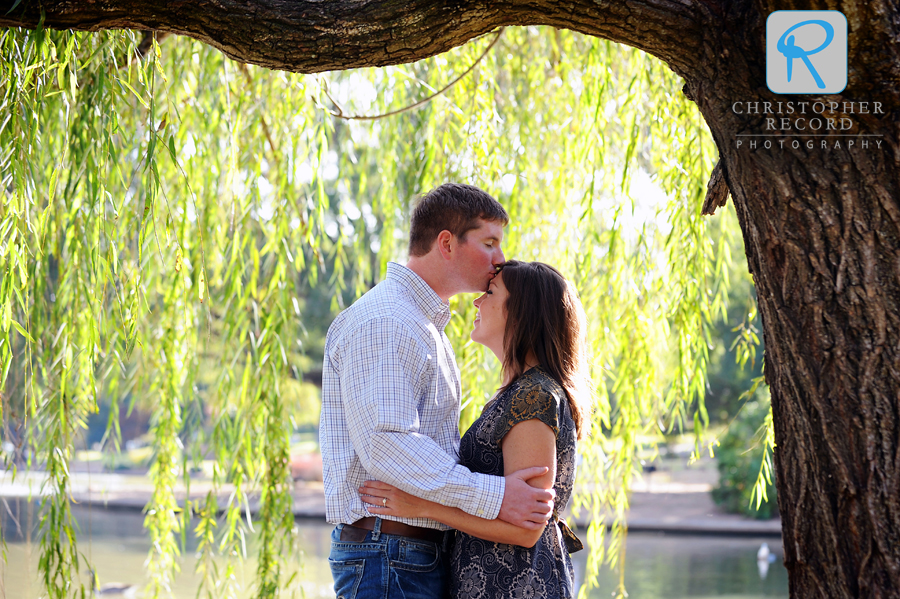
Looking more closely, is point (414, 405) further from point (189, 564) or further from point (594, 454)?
point (189, 564)

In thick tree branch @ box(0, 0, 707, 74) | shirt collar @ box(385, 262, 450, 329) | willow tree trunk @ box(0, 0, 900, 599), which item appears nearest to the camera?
willow tree trunk @ box(0, 0, 900, 599)

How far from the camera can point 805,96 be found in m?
1.42

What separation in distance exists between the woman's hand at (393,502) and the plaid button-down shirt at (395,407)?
0.12 ft

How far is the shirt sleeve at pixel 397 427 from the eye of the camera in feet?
5.12

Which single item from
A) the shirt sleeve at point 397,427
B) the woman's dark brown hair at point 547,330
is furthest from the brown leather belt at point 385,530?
the woman's dark brown hair at point 547,330

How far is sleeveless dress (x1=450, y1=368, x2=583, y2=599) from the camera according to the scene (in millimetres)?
1630

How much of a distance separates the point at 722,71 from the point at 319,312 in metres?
12.7

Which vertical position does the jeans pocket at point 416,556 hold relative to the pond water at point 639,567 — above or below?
above

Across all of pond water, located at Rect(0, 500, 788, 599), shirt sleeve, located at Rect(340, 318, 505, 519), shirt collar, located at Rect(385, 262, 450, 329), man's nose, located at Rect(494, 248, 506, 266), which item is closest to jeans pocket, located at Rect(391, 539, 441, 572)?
shirt sleeve, located at Rect(340, 318, 505, 519)

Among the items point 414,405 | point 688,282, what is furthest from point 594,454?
point 414,405

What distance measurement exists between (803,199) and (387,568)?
1.07 m

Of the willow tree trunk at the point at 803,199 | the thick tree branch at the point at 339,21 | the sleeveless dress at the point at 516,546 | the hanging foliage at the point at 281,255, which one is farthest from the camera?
the hanging foliage at the point at 281,255

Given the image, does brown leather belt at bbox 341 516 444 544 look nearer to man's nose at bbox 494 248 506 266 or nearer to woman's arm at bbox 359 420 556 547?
woman's arm at bbox 359 420 556 547
